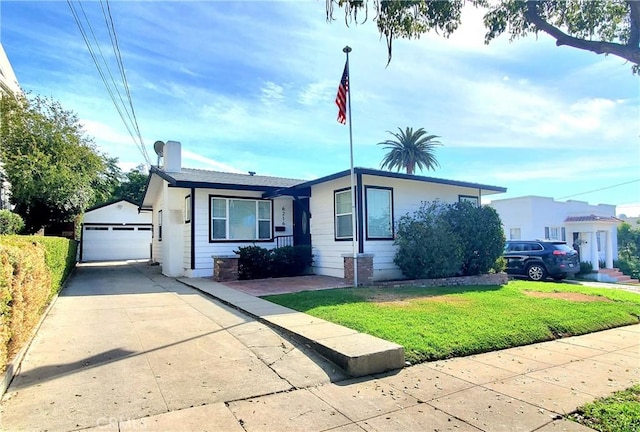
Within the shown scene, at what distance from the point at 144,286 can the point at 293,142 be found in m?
8.76

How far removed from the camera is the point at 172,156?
14875 mm

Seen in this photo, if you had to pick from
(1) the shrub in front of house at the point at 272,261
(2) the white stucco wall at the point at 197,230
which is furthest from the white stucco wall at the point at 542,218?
(1) the shrub in front of house at the point at 272,261

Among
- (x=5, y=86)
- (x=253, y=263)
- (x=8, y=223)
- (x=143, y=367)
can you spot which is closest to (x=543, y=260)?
(x=253, y=263)

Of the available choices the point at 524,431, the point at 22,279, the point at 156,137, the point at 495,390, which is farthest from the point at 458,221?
the point at 156,137

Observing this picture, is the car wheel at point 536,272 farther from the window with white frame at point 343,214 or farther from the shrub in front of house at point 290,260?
the shrub in front of house at point 290,260

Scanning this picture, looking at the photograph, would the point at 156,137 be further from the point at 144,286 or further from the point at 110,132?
the point at 144,286

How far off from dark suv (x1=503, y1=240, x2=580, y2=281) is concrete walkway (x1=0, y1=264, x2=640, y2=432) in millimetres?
10326

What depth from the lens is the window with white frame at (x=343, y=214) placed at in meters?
11.7

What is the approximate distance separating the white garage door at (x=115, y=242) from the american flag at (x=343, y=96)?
19.6 m

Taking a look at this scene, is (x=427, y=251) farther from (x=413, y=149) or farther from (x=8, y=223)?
(x=413, y=149)

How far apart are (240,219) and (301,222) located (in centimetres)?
224

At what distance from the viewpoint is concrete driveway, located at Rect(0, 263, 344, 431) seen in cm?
318

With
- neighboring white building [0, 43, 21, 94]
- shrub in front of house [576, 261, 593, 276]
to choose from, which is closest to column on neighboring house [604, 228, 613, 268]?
shrub in front of house [576, 261, 593, 276]

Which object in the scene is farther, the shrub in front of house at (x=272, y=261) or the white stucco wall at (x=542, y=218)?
the white stucco wall at (x=542, y=218)
